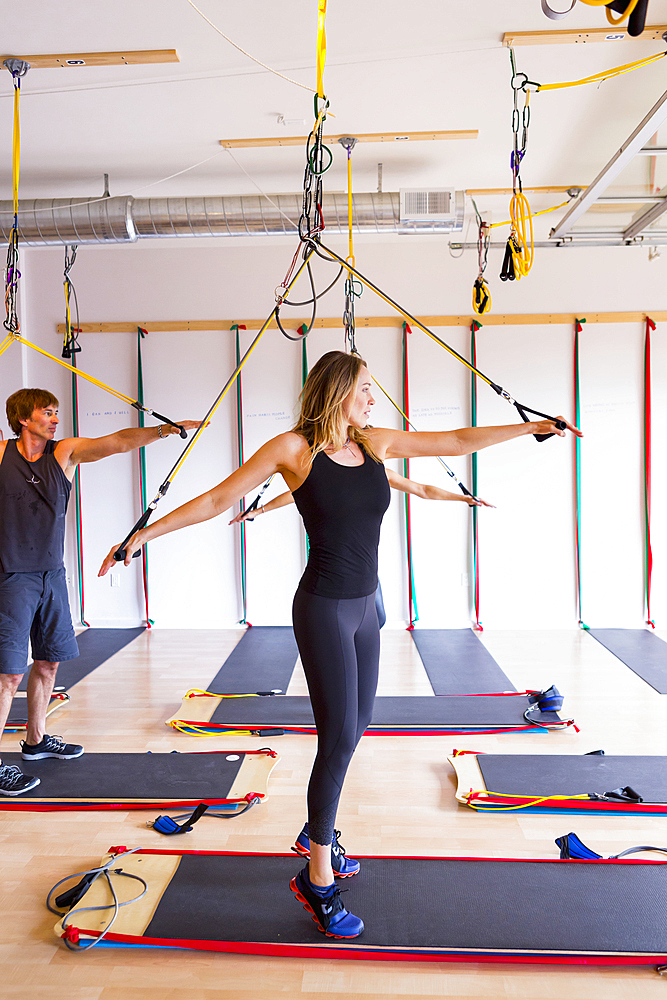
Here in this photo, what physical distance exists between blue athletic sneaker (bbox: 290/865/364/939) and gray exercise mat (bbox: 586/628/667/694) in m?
2.86

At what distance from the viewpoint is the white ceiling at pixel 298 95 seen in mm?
2947

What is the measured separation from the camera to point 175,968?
201 centimetres

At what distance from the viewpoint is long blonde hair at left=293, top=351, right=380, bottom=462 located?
2037 mm

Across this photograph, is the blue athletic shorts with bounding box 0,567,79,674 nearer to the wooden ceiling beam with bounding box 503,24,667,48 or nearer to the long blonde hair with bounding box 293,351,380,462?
the long blonde hair with bounding box 293,351,380,462

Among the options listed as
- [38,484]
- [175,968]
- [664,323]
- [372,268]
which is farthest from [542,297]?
[175,968]

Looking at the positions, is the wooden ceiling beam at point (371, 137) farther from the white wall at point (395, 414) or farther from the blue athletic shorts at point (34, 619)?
the blue athletic shorts at point (34, 619)

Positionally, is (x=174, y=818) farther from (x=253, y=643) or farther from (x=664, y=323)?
(x=664, y=323)

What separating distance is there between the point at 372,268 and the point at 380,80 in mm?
2502

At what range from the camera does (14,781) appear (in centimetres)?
308

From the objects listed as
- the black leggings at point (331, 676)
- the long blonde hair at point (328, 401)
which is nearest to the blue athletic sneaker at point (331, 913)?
the black leggings at point (331, 676)

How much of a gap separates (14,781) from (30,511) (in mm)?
1189

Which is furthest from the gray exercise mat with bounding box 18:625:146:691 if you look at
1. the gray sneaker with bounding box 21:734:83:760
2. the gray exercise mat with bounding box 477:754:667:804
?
the gray exercise mat with bounding box 477:754:667:804

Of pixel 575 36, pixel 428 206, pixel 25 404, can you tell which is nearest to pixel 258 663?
pixel 25 404

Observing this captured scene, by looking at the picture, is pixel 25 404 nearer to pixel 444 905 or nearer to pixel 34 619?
pixel 34 619
